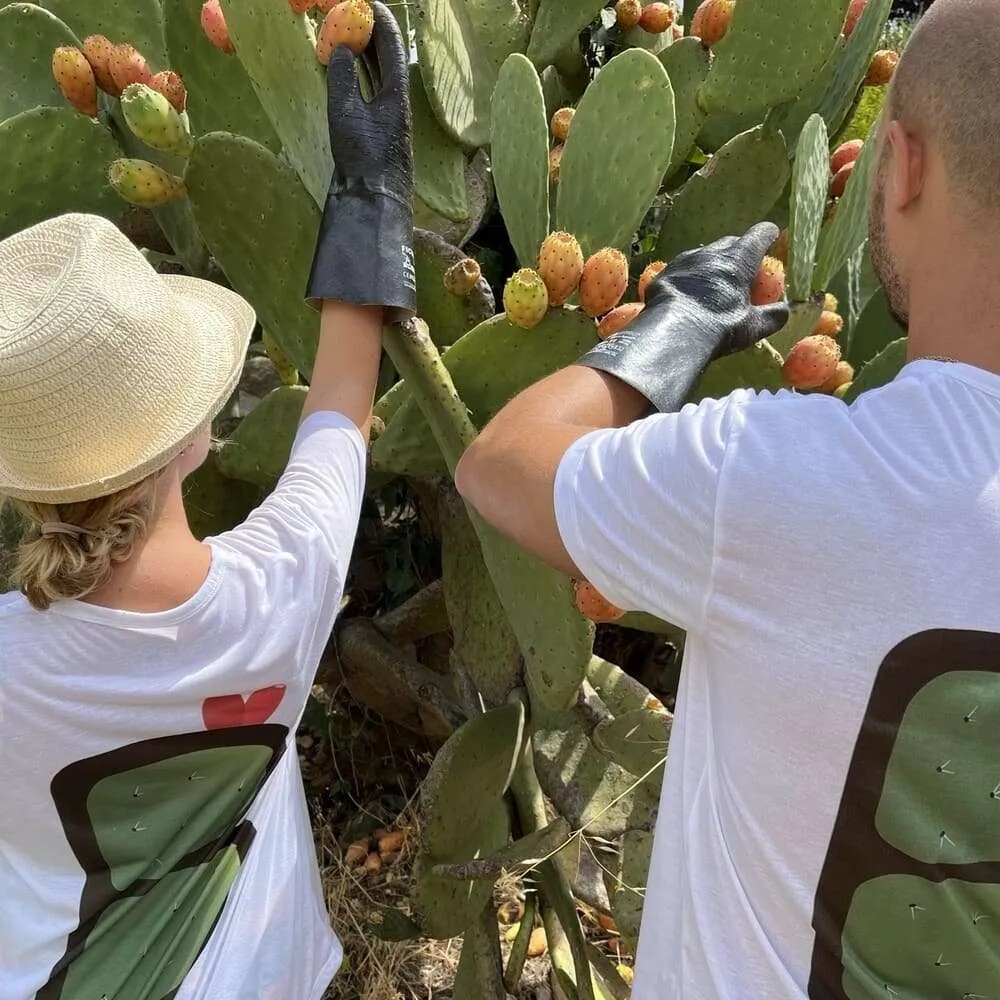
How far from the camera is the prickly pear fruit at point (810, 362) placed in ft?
4.00

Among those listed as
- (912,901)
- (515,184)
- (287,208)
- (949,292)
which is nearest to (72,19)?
(287,208)

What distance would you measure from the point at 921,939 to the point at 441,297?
1071 mm

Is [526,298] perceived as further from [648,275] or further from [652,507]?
[652,507]

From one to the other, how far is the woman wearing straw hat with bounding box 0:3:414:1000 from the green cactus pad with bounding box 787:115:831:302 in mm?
648

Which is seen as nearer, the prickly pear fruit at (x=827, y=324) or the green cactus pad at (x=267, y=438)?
the prickly pear fruit at (x=827, y=324)

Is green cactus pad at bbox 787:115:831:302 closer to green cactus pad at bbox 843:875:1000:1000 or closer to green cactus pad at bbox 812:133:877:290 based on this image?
green cactus pad at bbox 812:133:877:290

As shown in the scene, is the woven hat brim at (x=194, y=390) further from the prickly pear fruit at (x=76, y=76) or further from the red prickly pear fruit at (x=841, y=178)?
the red prickly pear fruit at (x=841, y=178)

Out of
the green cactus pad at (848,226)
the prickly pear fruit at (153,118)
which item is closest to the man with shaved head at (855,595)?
the green cactus pad at (848,226)

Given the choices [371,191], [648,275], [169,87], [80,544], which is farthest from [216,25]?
[80,544]

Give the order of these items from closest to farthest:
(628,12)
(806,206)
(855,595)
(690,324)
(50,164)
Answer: (855,595)
(690,324)
(806,206)
(50,164)
(628,12)

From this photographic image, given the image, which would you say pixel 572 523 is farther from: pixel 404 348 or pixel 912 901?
pixel 404 348

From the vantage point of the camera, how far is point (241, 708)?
0.89 meters

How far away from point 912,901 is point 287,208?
1.19m

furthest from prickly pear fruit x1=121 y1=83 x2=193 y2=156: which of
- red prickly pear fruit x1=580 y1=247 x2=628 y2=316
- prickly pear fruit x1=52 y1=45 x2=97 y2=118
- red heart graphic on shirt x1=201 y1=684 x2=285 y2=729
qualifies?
red heart graphic on shirt x1=201 y1=684 x2=285 y2=729
